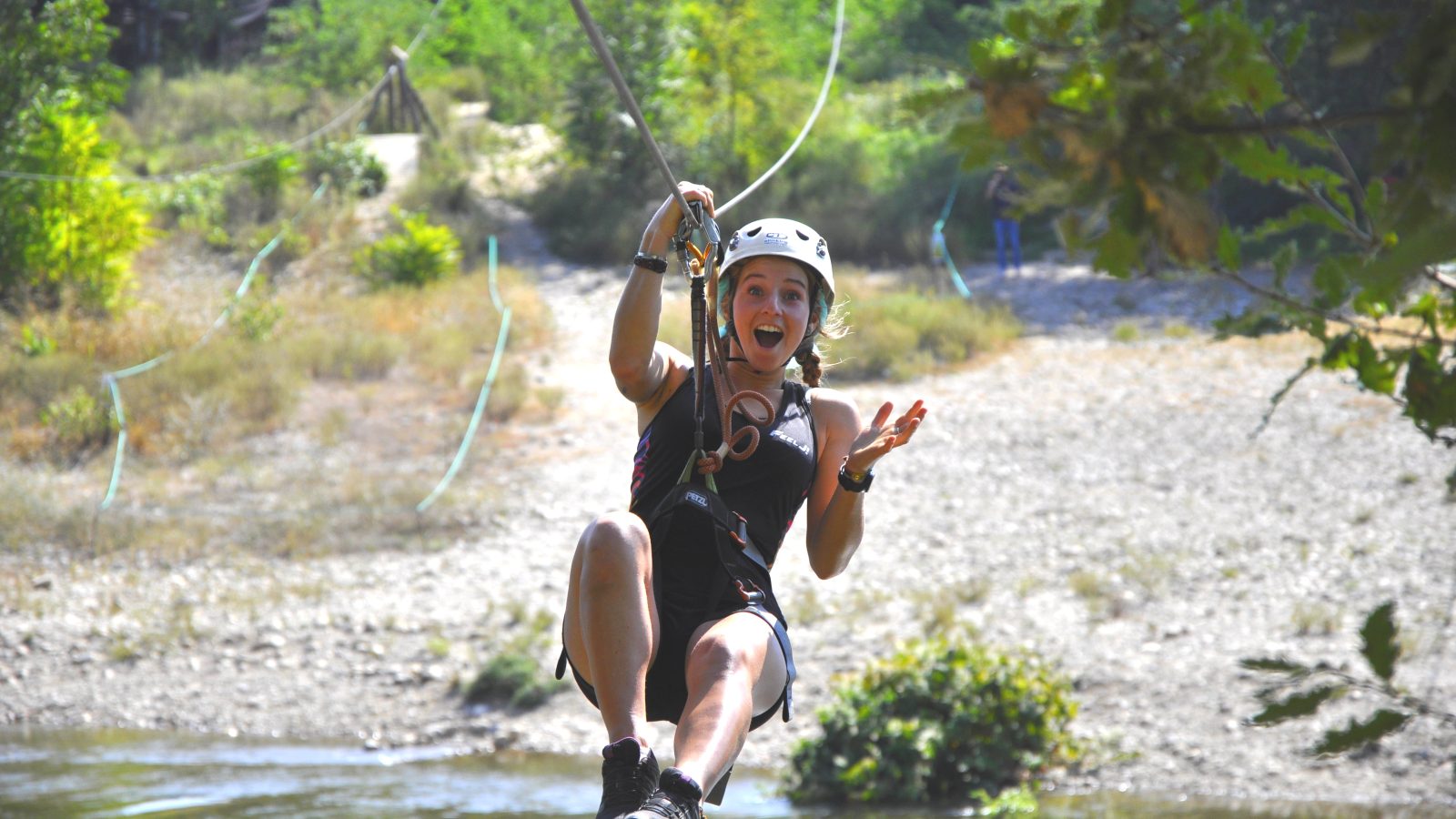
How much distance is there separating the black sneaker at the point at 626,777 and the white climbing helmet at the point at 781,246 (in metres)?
1.36

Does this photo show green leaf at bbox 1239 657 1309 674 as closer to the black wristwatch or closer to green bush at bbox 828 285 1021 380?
the black wristwatch

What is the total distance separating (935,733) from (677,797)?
186 inches

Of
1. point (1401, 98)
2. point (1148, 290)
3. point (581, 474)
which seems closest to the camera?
point (1401, 98)

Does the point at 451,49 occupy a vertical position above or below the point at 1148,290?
above

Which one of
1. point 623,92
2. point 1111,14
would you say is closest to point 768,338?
point 623,92

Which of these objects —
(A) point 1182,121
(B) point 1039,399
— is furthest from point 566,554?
(A) point 1182,121

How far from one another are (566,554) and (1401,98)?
10.3m

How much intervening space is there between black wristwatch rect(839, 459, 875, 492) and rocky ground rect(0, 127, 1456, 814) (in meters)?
3.76

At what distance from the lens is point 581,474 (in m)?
13.1

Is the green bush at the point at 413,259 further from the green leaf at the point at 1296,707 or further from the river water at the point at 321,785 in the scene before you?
the green leaf at the point at 1296,707

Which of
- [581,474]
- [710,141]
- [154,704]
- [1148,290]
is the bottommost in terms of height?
[154,704]

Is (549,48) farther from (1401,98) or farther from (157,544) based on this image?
(1401,98)

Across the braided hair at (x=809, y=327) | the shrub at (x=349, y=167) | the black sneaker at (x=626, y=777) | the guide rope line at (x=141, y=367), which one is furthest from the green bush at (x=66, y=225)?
the black sneaker at (x=626, y=777)

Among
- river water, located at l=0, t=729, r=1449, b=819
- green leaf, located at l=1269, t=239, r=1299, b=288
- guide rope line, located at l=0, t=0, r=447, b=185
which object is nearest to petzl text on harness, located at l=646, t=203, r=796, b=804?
green leaf, located at l=1269, t=239, r=1299, b=288
